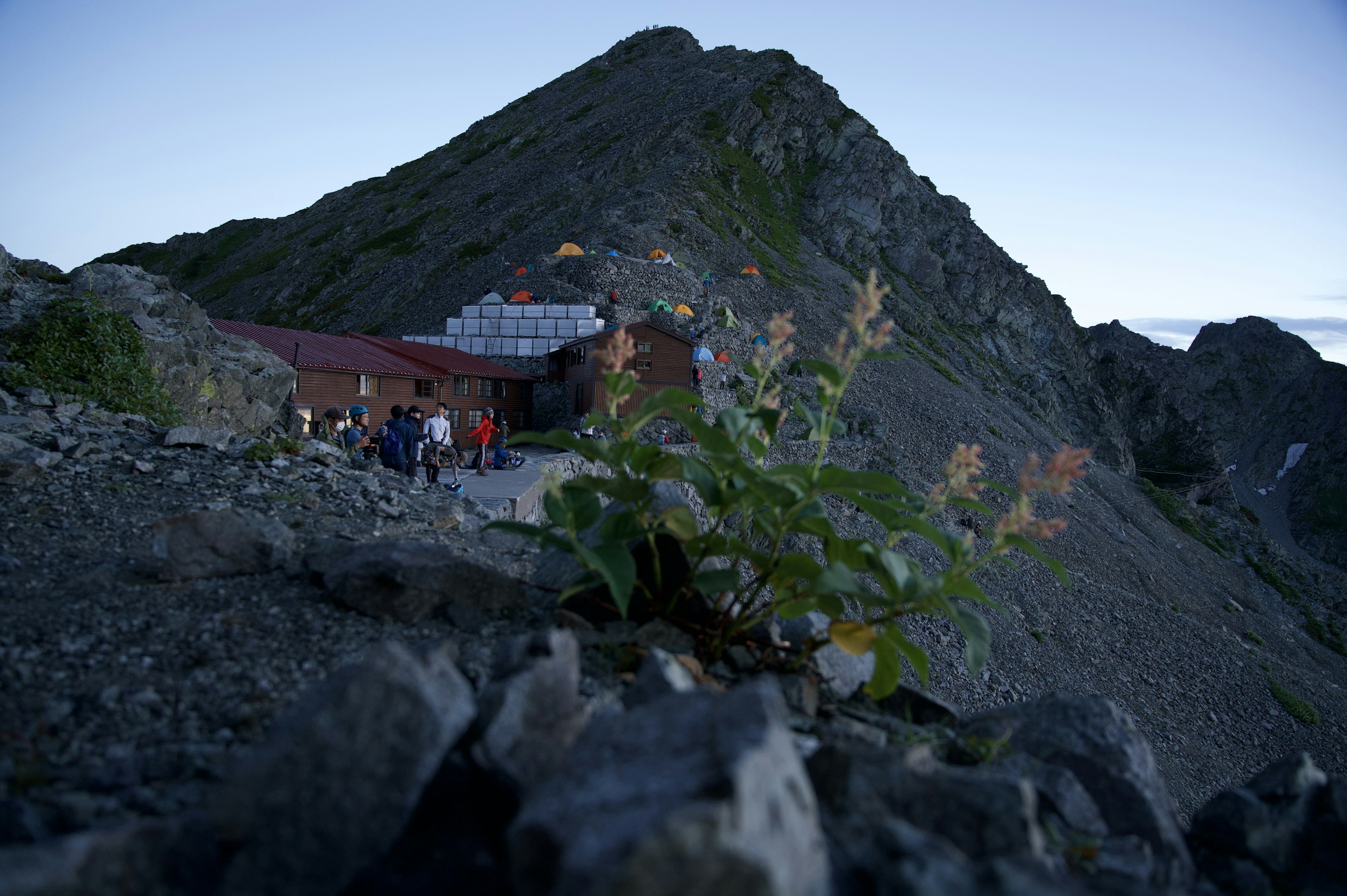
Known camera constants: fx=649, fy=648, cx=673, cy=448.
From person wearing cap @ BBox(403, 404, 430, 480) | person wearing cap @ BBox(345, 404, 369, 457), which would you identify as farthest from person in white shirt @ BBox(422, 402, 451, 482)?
person wearing cap @ BBox(403, 404, 430, 480)

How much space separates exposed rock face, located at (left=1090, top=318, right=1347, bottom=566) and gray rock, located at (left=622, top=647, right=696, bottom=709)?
345ft

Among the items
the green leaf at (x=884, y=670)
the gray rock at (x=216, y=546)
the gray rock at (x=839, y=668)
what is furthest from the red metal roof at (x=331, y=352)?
the green leaf at (x=884, y=670)

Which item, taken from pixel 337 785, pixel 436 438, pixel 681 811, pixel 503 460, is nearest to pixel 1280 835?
pixel 681 811

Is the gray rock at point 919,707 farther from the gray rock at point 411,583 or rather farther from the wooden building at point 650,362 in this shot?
the wooden building at point 650,362

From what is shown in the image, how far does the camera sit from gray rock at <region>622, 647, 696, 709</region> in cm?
317

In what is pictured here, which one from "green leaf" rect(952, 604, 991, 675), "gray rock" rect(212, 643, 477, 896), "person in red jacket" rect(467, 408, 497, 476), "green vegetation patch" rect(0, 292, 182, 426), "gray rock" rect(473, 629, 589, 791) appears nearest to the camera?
"gray rock" rect(212, 643, 477, 896)

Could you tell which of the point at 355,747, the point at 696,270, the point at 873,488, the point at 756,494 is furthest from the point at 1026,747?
the point at 696,270

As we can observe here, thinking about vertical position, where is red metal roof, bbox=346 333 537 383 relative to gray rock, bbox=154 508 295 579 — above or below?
above

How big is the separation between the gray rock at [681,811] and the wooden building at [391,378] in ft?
75.9

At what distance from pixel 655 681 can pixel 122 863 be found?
2.03 meters

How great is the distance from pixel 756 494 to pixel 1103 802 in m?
2.64

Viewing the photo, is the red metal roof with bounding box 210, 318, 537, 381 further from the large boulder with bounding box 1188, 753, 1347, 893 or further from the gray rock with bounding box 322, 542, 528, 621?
the large boulder with bounding box 1188, 753, 1347, 893

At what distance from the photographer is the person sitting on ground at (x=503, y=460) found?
27219 millimetres

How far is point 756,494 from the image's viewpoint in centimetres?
403
